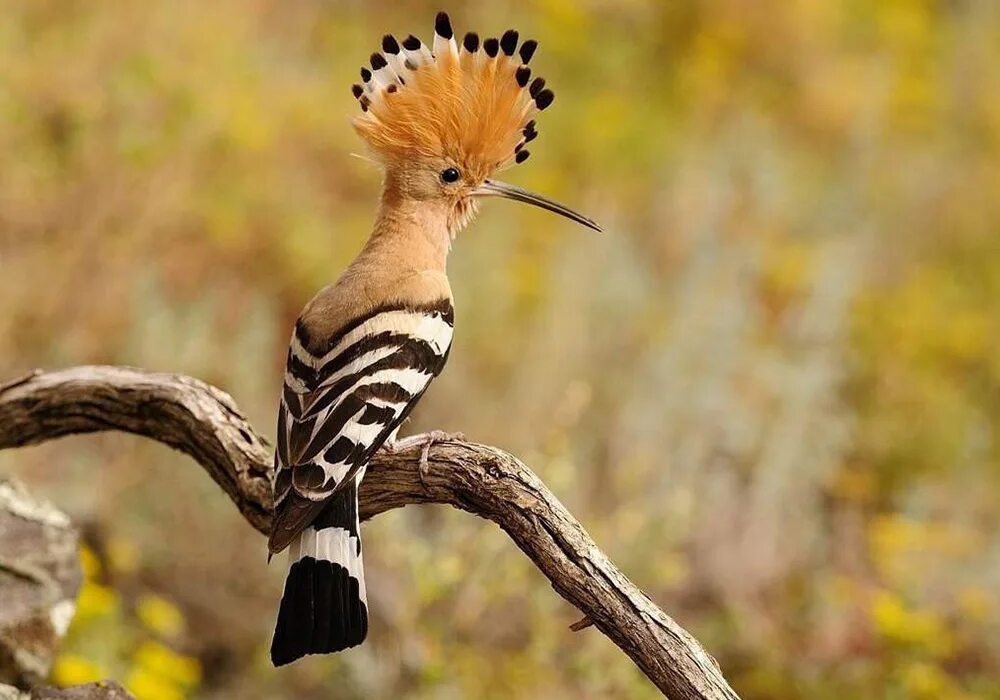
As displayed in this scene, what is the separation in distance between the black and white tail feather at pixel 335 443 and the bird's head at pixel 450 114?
0.28m

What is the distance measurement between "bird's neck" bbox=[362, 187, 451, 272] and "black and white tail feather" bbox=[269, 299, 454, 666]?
0.48ft

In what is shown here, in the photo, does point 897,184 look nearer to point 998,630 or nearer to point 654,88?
point 654,88

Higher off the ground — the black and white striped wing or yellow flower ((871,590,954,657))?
yellow flower ((871,590,954,657))

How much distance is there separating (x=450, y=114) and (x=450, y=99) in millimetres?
30

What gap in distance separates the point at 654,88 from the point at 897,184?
1.54 meters

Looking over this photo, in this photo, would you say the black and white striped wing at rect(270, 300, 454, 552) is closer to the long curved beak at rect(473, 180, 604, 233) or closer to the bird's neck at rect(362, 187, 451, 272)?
the bird's neck at rect(362, 187, 451, 272)

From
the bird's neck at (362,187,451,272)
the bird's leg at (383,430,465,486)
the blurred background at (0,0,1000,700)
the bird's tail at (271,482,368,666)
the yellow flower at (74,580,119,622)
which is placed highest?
the blurred background at (0,0,1000,700)

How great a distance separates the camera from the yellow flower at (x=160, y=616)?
3146 mm

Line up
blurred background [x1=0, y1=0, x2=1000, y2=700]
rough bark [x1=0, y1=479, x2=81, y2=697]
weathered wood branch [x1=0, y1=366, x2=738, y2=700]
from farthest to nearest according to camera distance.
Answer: blurred background [x1=0, y1=0, x2=1000, y2=700] → rough bark [x1=0, y1=479, x2=81, y2=697] → weathered wood branch [x1=0, y1=366, x2=738, y2=700]

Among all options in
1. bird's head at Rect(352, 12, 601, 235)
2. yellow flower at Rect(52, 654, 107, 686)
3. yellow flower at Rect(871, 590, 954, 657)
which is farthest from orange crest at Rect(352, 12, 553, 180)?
yellow flower at Rect(871, 590, 954, 657)

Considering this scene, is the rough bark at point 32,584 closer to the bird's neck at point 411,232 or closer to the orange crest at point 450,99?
the bird's neck at point 411,232

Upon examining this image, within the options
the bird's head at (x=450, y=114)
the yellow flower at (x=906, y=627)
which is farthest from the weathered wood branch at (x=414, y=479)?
the yellow flower at (x=906, y=627)

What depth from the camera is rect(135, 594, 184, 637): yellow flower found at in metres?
3.15

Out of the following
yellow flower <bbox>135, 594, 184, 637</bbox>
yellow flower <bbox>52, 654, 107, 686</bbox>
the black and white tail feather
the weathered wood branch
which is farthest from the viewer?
yellow flower <bbox>135, 594, 184, 637</bbox>
